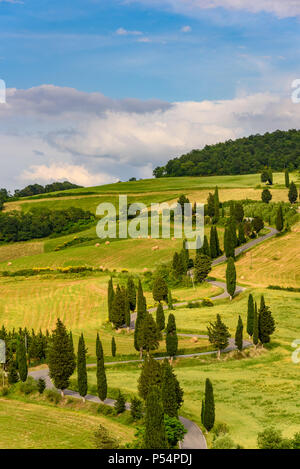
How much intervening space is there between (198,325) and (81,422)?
38.0 metres

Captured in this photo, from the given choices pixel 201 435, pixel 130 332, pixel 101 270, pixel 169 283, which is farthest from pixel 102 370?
pixel 101 270

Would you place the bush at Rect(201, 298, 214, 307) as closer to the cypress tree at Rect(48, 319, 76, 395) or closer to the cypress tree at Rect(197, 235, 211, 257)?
the cypress tree at Rect(197, 235, 211, 257)

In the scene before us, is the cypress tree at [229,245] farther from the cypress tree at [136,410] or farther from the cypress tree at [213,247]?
the cypress tree at [136,410]

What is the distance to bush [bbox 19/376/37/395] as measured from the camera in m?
61.9

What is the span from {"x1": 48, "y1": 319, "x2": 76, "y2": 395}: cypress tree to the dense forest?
387 ft

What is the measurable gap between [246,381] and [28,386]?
2458cm

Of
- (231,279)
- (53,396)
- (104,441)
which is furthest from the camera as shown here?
(231,279)

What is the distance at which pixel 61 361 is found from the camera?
6138 centimetres

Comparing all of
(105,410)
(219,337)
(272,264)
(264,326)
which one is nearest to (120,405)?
(105,410)

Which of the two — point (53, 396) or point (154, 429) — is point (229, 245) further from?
point (154, 429)

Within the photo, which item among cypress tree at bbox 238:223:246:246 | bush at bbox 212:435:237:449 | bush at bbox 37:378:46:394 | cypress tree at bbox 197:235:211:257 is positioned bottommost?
bush at bbox 37:378:46:394

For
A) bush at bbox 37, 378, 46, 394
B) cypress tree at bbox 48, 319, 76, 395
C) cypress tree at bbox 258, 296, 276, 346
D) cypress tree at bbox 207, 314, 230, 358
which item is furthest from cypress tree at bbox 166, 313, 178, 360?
bush at bbox 37, 378, 46, 394

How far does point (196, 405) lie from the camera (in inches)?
2111

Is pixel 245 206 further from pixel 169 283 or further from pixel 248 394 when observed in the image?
pixel 248 394
